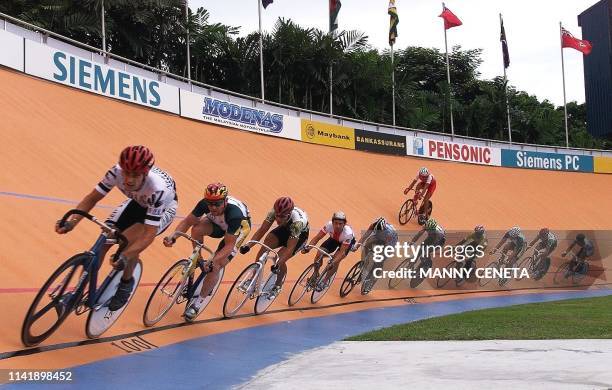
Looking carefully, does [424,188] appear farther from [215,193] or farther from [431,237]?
[215,193]

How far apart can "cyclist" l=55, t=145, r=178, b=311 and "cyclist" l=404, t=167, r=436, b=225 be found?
44.6ft

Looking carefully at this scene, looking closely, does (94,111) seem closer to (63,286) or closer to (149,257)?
(149,257)

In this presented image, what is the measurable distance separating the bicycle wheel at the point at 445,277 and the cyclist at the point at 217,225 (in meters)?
8.31

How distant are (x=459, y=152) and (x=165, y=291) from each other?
74.1 feet

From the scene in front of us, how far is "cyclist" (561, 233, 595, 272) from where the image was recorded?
18.5 metres

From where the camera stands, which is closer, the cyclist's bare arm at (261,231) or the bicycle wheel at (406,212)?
the cyclist's bare arm at (261,231)

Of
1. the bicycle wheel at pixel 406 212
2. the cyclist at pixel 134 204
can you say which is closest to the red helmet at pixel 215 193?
the cyclist at pixel 134 204

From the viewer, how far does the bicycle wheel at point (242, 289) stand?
28.8 ft

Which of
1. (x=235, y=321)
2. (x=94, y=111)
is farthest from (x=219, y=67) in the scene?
(x=235, y=321)

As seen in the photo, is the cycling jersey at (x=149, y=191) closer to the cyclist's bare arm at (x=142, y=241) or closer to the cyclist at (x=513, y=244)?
the cyclist's bare arm at (x=142, y=241)

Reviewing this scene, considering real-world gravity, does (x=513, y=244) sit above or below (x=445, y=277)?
above

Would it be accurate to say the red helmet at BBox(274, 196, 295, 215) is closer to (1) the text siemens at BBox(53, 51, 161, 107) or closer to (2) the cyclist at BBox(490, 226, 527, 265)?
(1) the text siemens at BBox(53, 51, 161, 107)

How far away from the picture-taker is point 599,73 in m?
55.4

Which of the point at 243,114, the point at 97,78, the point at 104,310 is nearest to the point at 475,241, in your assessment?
the point at 243,114
